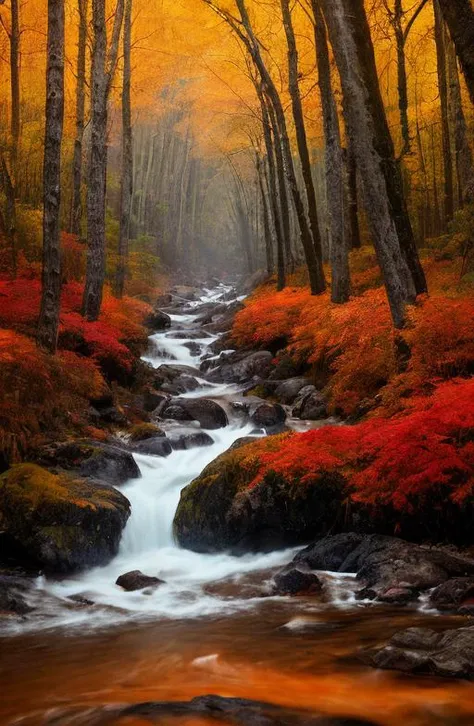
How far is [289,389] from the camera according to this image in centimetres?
1436

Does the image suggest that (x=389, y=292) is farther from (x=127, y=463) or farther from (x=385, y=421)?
(x=127, y=463)

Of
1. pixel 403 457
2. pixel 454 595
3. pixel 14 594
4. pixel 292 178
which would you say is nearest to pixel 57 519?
pixel 14 594

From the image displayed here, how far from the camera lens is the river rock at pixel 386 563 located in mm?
5867

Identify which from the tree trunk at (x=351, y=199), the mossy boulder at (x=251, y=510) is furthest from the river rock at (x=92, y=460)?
the tree trunk at (x=351, y=199)

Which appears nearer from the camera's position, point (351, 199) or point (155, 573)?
point (155, 573)

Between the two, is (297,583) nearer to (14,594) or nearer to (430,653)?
(430,653)

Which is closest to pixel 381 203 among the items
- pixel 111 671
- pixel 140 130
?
pixel 111 671

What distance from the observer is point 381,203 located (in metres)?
9.73

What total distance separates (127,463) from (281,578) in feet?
12.8

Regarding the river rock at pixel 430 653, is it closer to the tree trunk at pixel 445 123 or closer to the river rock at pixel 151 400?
the river rock at pixel 151 400

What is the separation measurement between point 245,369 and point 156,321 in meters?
7.16

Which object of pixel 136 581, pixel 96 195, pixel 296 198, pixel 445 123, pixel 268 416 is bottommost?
pixel 136 581

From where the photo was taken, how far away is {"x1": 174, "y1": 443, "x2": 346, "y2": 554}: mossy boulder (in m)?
7.81

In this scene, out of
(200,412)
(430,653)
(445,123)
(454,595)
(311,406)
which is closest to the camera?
(430,653)
